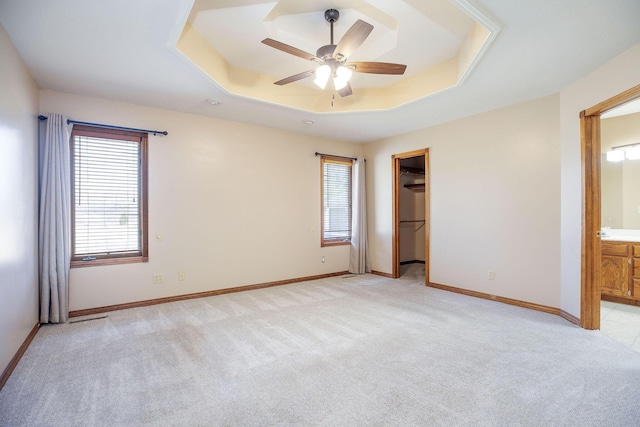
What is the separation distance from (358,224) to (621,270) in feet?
12.2

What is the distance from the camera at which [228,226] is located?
15.0ft

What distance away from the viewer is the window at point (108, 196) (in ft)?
11.8

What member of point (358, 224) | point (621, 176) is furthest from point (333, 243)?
point (621, 176)

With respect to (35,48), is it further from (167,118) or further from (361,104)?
(361,104)

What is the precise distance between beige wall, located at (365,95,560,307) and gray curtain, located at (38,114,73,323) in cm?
480

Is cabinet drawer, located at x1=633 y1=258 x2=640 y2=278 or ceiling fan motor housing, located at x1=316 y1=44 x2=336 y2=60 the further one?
cabinet drawer, located at x1=633 y1=258 x2=640 y2=278

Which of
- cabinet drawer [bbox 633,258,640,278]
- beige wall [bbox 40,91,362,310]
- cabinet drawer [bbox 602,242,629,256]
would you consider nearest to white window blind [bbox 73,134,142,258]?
beige wall [bbox 40,91,362,310]

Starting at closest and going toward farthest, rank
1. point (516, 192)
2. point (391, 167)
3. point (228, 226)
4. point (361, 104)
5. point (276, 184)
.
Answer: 1. point (516, 192)
2. point (361, 104)
3. point (228, 226)
4. point (276, 184)
5. point (391, 167)

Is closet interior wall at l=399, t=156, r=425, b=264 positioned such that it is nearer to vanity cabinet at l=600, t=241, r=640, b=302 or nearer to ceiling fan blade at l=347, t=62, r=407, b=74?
vanity cabinet at l=600, t=241, r=640, b=302

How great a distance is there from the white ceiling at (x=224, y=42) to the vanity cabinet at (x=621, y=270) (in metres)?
2.26

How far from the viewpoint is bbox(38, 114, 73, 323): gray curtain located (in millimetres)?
3217

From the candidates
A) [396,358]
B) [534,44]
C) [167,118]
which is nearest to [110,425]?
[396,358]

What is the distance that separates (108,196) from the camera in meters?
3.76

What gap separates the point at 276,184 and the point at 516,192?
11.3ft
